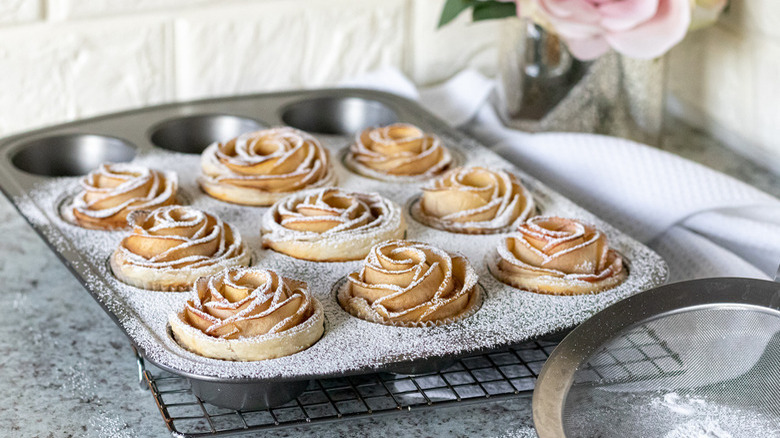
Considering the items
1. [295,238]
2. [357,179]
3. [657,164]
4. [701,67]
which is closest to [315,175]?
[357,179]

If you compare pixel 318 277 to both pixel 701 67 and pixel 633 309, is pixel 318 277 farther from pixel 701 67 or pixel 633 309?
pixel 701 67

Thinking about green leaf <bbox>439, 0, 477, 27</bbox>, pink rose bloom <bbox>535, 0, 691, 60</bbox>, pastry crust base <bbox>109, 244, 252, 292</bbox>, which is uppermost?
pink rose bloom <bbox>535, 0, 691, 60</bbox>

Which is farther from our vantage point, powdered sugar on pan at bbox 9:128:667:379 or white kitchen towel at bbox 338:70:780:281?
white kitchen towel at bbox 338:70:780:281

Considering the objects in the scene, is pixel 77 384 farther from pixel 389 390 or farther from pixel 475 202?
pixel 475 202

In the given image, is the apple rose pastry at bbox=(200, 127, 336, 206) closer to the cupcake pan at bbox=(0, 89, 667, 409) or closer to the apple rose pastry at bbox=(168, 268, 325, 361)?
the cupcake pan at bbox=(0, 89, 667, 409)

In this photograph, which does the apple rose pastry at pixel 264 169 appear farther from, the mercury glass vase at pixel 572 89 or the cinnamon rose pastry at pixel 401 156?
the mercury glass vase at pixel 572 89

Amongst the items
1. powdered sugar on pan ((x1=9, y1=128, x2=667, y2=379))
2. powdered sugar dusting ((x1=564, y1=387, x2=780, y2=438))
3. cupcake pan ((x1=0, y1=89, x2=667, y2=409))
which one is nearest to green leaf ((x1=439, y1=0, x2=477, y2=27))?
cupcake pan ((x1=0, y1=89, x2=667, y2=409))
